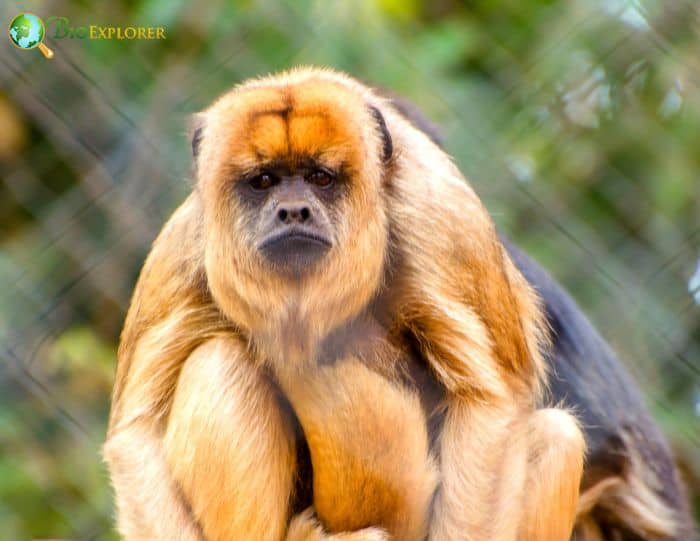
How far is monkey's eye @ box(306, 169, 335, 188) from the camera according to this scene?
2471 mm

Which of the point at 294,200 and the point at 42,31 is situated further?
the point at 42,31

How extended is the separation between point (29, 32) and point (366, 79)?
2.90ft

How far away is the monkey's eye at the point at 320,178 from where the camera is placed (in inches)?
97.3

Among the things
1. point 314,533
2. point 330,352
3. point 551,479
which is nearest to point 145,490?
point 314,533

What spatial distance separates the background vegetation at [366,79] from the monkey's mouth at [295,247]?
35.3 inches

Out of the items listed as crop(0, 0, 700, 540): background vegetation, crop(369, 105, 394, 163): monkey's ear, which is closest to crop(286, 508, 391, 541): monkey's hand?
crop(369, 105, 394, 163): monkey's ear

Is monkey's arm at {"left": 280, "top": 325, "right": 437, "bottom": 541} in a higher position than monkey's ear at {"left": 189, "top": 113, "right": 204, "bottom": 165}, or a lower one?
lower

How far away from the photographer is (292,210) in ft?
7.91

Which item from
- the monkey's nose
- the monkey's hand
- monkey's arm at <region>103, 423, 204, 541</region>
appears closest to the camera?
the monkey's nose

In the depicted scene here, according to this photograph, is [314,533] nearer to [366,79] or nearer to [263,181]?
[263,181]

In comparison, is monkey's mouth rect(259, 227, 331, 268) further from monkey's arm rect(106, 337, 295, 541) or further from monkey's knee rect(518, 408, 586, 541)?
monkey's knee rect(518, 408, 586, 541)

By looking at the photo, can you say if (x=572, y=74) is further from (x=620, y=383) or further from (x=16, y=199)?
(x=16, y=199)

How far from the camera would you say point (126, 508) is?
271 cm

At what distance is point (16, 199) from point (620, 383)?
6.06 ft
